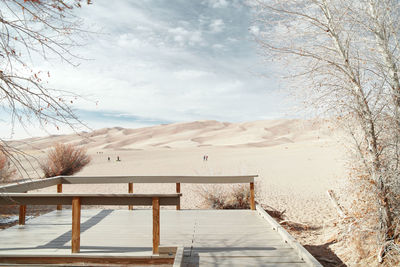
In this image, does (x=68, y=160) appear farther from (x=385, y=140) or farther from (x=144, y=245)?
(x=385, y=140)

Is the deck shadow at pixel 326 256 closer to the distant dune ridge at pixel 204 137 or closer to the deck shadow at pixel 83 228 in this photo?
the deck shadow at pixel 83 228

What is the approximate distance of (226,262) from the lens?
139 inches

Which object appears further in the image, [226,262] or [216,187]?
[216,187]

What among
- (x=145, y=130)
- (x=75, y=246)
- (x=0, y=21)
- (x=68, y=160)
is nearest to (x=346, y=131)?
(x=75, y=246)

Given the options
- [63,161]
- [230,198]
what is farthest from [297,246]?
[63,161]

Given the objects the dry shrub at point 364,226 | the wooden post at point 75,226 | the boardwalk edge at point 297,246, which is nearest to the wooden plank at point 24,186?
the wooden post at point 75,226

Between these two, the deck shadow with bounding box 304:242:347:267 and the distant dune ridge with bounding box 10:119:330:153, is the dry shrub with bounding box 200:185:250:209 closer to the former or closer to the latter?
the deck shadow with bounding box 304:242:347:267

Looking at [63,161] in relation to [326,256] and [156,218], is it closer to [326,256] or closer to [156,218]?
[156,218]

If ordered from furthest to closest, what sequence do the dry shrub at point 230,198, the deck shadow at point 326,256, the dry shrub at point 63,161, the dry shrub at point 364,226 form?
the dry shrub at point 63,161
the dry shrub at point 230,198
the deck shadow at point 326,256
the dry shrub at point 364,226

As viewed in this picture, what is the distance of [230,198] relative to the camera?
29.1ft

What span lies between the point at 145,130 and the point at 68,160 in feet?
595

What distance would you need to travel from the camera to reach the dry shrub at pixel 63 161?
15773 millimetres

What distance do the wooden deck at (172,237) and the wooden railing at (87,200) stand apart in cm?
29

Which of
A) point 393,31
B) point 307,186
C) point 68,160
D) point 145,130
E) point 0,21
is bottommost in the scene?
point 307,186
